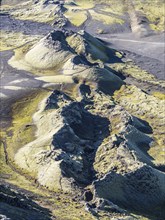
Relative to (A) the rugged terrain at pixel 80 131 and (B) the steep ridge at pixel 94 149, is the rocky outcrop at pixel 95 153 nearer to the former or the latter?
(B) the steep ridge at pixel 94 149

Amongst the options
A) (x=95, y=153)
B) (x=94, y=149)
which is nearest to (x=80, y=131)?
(x=94, y=149)

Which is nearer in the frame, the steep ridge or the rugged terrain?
the rugged terrain

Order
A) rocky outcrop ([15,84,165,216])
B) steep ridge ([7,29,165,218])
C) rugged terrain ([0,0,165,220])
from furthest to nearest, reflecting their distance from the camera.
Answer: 1. steep ridge ([7,29,165,218])
2. rocky outcrop ([15,84,165,216])
3. rugged terrain ([0,0,165,220])

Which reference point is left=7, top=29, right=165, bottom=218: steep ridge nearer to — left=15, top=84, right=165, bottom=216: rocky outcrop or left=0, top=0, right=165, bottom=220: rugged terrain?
left=15, top=84, right=165, bottom=216: rocky outcrop

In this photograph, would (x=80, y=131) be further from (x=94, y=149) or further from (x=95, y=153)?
(x=95, y=153)

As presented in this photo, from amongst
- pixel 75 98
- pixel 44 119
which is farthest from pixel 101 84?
pixel 44 119

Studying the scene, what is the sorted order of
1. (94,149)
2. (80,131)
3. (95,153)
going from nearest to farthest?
(95,153)
(94,149)
(80,131)

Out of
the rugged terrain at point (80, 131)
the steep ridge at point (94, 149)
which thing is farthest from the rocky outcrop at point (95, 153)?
the rugged terrain at point (80, 131)

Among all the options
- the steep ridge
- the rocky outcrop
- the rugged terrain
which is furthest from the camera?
the steep ridge

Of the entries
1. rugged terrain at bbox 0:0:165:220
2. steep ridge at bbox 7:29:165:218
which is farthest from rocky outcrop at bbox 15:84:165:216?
rugged terrain at bbox 0:0:165:220
